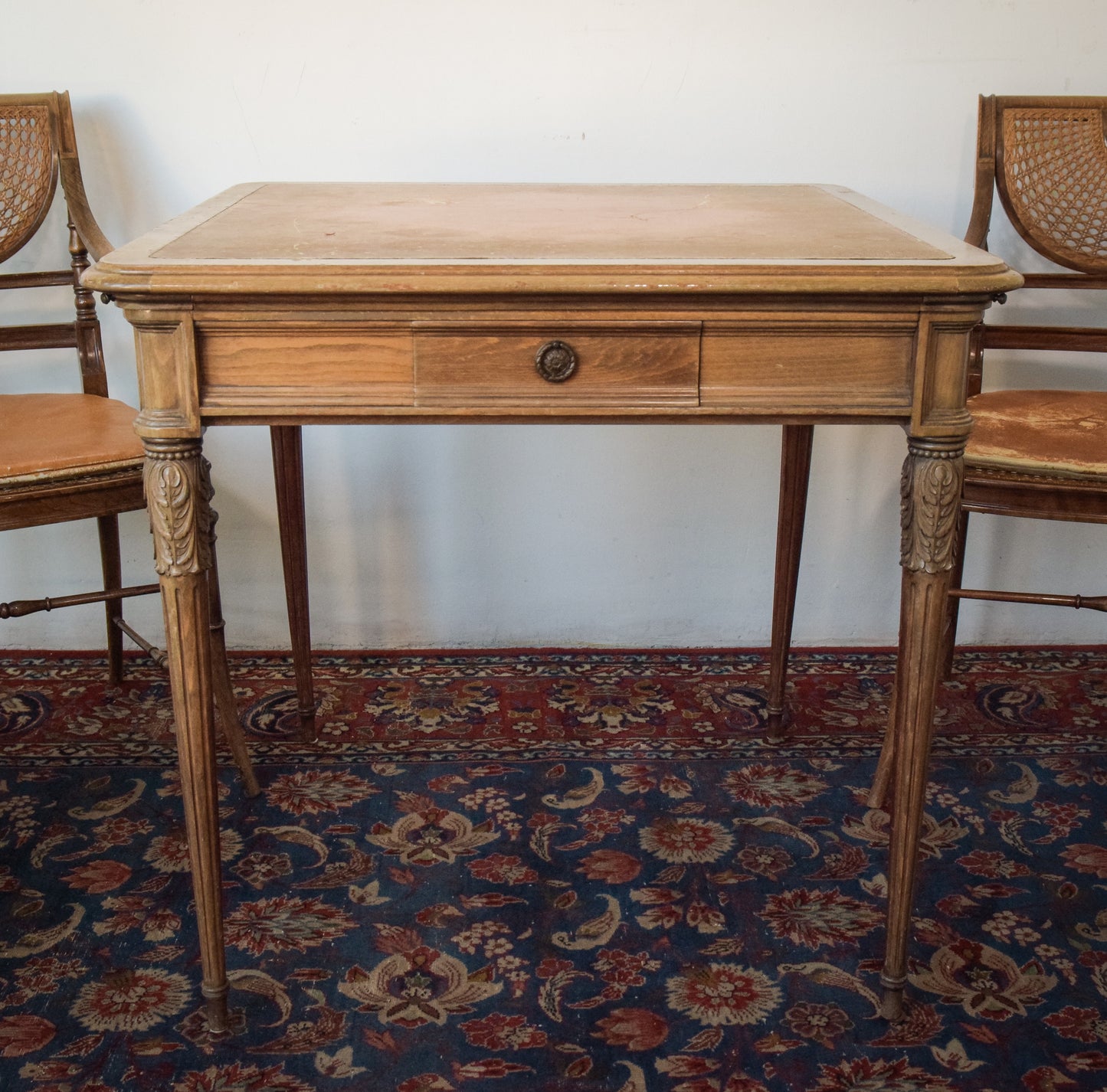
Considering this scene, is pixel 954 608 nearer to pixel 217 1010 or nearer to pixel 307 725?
pixel 307 725

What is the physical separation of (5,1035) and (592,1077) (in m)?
0.80

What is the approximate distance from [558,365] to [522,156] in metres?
1.23

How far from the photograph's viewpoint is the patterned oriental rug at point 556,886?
1647 millimetres

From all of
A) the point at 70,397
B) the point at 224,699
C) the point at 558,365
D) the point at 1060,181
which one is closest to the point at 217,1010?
the point at 224,699

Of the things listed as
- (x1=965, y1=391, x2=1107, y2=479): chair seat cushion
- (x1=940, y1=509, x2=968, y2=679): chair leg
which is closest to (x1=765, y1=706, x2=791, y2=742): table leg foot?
(x1=940, y1=509, x2=968, y2=679): chair leg

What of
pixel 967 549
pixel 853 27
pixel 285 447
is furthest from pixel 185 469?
pixel 967 549

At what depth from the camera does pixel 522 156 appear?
2.58 meters

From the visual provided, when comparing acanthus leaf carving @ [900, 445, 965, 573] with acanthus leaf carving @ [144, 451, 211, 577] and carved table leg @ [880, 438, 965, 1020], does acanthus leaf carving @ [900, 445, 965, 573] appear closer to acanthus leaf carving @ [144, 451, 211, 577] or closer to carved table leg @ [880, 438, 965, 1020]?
carved table leg @ [880, 438, 965, 1020]

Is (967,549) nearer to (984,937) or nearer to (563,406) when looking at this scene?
(984,937)

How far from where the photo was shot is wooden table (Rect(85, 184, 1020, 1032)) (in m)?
1.45

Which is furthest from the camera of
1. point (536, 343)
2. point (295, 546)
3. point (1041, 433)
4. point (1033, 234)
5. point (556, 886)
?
point (1033, 234)

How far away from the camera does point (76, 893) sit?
77.7 inches

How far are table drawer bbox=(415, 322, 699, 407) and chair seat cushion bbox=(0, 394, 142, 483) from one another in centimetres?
76

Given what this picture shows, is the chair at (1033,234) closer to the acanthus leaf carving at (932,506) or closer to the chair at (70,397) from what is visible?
the acanthus leaf carving at (932,506)
